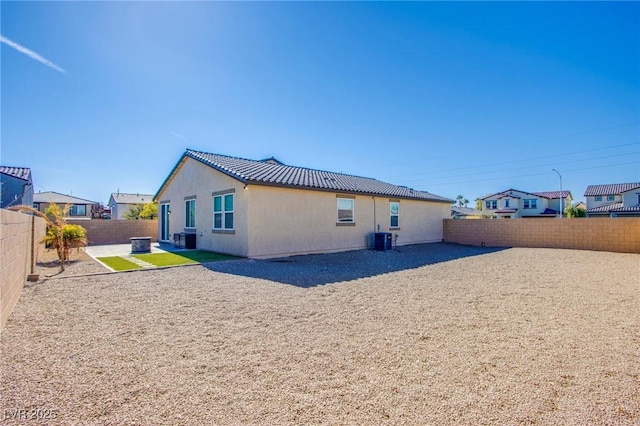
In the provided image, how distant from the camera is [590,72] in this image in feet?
43.8

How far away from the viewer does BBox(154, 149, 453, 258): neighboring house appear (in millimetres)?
11641

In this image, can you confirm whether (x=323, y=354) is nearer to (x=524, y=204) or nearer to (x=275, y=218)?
(x=275, y=218)

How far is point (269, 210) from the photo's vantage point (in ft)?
38.9

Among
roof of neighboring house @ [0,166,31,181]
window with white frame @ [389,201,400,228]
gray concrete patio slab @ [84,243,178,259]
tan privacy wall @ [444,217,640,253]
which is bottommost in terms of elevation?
gray concrete patio slab @ [84,243,178,259]

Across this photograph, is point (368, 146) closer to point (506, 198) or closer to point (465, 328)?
point (465, 328)

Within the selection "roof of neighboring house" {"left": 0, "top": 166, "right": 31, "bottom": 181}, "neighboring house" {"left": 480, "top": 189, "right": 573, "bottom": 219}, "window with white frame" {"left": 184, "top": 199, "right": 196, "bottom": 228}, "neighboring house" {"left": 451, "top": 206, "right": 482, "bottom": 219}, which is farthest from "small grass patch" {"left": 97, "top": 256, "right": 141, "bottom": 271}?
"neighboring house" {"left": 480, "top": 189, "right": 573, "bottom": 219}

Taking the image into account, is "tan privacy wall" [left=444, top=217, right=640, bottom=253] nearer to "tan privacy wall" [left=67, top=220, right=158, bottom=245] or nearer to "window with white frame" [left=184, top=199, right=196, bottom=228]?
"window with white frame" [left=184, top=199, right=196, bottom=228]

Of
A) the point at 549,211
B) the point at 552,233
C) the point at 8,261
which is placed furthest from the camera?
the point at 549,211

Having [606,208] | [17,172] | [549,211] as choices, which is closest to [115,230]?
[17,172]

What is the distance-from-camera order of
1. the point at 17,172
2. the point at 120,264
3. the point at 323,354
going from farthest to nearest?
the point at 17,172 < the point at 120,264 < the point at 323,354

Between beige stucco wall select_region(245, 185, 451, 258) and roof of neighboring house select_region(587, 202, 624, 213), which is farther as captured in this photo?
roof of neighboring house select_region(587, 202, 624, 213)

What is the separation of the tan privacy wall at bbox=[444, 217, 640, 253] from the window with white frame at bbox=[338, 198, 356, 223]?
9235mm

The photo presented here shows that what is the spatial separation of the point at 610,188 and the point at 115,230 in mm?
59433

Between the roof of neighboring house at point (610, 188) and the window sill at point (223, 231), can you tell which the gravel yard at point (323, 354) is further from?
the roof of neighboring house at point (610, 188)
